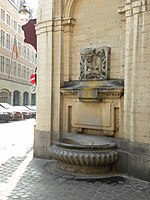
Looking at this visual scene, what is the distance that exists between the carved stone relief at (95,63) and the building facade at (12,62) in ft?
110

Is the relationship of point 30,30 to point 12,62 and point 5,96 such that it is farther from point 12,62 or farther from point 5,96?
point 12,62

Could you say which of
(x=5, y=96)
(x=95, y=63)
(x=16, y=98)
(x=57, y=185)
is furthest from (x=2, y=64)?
(x=57, y=185)

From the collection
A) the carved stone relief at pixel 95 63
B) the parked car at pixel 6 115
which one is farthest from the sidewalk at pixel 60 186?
the parked car at pixel 6 115

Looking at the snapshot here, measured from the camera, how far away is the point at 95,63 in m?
8.94

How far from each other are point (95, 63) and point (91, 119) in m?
1.67

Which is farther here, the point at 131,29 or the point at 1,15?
the point at 1,15

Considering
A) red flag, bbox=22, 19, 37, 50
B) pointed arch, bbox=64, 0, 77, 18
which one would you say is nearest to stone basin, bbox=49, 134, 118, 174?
pointed arch, bbox=64, 0, 77, 18

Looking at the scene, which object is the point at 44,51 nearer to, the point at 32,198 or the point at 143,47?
the point at 143,47

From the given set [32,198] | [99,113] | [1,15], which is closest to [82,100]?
[99,113]

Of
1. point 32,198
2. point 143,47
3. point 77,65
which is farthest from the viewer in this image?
point 77,65

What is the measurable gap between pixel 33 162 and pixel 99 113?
253 cm

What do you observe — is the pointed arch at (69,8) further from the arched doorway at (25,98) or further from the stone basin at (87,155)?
the arched doorway at (25,98)

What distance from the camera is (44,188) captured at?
657cm

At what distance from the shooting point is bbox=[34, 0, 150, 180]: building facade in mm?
7414
